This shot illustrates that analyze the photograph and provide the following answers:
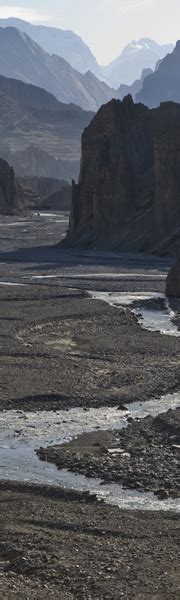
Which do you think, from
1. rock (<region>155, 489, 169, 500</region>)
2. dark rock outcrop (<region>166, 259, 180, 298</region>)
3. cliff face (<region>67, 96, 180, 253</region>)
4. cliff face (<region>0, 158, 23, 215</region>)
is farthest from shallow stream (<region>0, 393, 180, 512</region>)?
cliff face (<region>0, 158, 23, 215</region>)

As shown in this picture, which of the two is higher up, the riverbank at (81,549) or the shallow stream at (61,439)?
the shallow stream at (61,439)

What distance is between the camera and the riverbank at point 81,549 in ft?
51.1

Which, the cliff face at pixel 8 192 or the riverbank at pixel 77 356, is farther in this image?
the cliff face at pixel 8 192

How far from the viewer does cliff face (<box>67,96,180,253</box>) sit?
277ft

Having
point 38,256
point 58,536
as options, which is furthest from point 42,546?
point 38,256

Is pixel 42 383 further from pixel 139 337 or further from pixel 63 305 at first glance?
pixel 63 305

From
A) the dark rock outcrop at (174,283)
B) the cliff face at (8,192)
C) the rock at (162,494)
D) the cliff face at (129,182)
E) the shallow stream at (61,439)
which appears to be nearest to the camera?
the rock at (162,494)

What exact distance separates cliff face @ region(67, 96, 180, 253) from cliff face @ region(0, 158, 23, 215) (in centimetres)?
5187

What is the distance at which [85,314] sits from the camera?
46.6 meters

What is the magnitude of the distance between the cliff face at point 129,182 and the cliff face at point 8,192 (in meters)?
51.9

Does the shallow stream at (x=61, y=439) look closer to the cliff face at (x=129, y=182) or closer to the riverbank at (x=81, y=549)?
the riverbank at (x=81, y=549)

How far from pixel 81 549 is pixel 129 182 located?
248ft

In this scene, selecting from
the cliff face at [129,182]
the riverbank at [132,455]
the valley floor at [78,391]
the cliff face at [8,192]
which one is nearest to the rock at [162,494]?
the riverbank at [132,455]

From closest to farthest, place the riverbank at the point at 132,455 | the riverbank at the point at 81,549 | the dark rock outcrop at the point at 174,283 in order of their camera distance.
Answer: the riverbank at the point at 81,549 < the riverbank at the point at 132,455 < the dark rock outcrop at the point at 174,283
